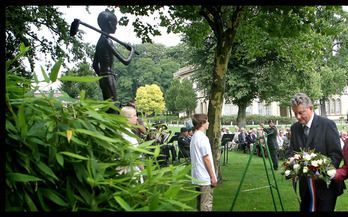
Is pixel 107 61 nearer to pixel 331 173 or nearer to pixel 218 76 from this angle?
pixel 331 173

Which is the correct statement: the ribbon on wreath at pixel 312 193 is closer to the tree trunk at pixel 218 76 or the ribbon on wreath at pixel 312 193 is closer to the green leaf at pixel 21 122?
the green leaf at pixel 21 122

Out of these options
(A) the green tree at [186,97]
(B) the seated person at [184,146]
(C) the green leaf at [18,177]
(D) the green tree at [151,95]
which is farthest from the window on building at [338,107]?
(C) the green leaf at [18,177]

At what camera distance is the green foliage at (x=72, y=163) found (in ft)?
4.84

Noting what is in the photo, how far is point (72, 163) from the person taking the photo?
1595 mm

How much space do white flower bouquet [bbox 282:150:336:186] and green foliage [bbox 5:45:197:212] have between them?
98.5 inches

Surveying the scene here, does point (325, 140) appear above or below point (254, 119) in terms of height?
above

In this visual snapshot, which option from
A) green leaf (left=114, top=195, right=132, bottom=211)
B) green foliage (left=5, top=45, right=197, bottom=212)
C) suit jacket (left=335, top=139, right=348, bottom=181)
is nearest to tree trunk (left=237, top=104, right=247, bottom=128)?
suit jacket (left=335, top=139, right=348, bottom=181)

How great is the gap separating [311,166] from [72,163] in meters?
3.04

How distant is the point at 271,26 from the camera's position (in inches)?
314

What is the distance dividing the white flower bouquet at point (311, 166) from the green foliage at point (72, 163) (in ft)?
8.21

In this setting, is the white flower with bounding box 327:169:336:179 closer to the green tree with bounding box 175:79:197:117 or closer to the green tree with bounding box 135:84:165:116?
the green tree with bounding box 175:79:197:117

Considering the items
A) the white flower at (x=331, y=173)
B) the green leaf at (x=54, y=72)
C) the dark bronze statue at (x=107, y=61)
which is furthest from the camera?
the dark bronze statue at (x=107, y=61)

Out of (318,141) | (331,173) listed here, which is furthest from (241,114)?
(331,173)
